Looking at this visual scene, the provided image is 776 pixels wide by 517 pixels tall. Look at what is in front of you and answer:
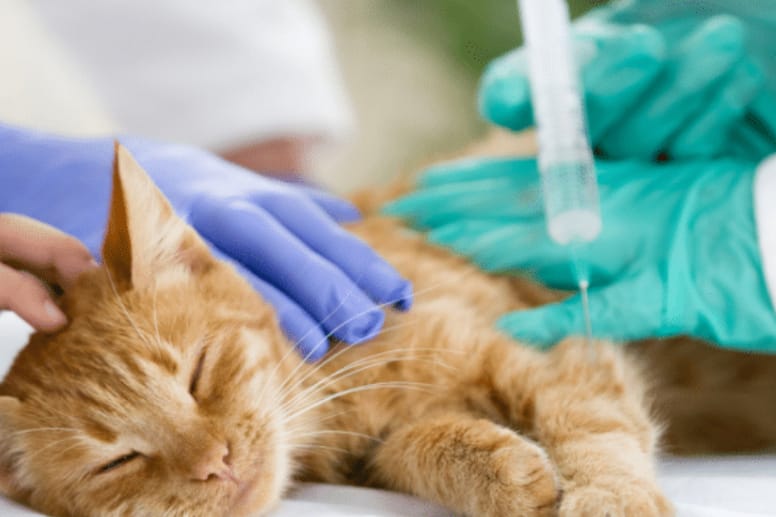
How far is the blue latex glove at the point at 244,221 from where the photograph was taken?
3.33 feet

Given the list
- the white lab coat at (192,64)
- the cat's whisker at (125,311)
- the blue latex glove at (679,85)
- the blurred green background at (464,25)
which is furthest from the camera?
the blurred green background at (464,25)

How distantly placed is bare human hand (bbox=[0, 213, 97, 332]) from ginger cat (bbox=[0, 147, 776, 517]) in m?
0.03

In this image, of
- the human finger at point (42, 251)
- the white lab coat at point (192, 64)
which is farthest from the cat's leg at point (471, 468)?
the white lab coat at point (192, 64)

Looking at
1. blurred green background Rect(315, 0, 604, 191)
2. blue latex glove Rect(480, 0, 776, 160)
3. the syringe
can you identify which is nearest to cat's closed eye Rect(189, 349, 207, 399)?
the syringe

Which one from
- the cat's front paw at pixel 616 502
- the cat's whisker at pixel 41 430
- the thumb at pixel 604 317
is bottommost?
the cat's front paw at pixel 616 502

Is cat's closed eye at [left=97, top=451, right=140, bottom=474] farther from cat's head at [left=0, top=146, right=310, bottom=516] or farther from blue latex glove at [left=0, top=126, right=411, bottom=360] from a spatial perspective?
blue latex glove at [left=0, top=126, right=411, bottom=360]

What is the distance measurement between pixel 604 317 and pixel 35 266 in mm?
799

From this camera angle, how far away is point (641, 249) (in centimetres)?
113

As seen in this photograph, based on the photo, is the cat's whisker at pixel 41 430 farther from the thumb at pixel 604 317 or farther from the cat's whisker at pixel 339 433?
the thumb at pixel 604 317

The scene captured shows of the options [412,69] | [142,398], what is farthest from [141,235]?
[412,69]

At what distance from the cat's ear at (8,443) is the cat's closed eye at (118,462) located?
4.8 inches

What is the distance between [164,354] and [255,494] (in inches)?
8.1

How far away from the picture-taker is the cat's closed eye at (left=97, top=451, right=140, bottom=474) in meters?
0.87

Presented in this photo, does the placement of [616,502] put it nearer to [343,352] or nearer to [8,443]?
[343,352]
